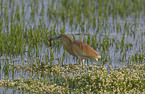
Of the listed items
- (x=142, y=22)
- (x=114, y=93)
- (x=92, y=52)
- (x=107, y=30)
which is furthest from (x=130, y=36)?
(x=114, y=93)

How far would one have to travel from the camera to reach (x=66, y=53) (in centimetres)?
1230

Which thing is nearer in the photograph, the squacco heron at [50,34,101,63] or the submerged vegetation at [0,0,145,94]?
the submerged vegetation at [0,0,145,94]

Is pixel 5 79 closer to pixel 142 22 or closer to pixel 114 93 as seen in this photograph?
pixel 114 93

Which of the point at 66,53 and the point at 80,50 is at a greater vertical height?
the point at 80,50

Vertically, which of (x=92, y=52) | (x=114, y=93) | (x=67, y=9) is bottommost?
(x=114, y=93)

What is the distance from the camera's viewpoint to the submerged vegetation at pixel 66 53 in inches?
358

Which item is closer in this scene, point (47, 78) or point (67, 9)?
point (47, 78)

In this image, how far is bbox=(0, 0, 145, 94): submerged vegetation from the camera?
9.10 meters

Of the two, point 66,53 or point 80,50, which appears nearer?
point 80,50

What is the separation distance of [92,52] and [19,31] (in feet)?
12.5

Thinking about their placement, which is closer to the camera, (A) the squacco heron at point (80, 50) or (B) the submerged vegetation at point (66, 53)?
(B) the submerged vegetation at point (66, 53)

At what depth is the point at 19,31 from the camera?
13.7m

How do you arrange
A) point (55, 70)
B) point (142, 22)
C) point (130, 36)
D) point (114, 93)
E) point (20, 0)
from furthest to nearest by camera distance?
point (20, 0), point (142, 22), point (130, 36), point (55, 70), point (114, 93)

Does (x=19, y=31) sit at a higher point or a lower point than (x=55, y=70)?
higher
